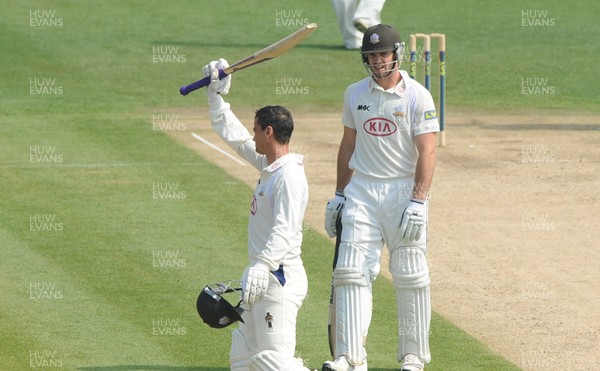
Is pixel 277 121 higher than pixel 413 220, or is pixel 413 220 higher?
pixel 277 121

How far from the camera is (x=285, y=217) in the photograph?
358 inches

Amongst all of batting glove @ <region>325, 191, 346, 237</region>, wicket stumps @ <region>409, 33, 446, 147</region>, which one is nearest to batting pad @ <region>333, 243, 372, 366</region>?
batting glove @ <region>325, 191, 346, 237</region>

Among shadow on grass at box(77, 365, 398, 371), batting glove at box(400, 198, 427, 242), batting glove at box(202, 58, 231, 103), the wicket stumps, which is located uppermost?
the wicket stumps

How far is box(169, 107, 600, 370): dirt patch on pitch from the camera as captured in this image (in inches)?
478

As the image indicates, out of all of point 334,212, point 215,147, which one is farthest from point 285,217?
point 215,147

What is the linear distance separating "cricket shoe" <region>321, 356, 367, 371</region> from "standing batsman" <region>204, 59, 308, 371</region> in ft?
2.54

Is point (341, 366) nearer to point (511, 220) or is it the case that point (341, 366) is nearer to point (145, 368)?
point (145, 368)

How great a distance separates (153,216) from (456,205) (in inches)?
156

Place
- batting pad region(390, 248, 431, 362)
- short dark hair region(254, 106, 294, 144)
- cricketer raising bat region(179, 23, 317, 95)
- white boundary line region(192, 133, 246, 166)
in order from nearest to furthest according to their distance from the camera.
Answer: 1. short dark hair region(254, 106, 294, 144)
2. cricketer raising bat region(179, 23, 317, 95)
3. batting pad region(390, 248, 431, 362)
4. white boundary line region(192, 133, 246, 166)

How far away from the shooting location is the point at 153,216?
1655 cm

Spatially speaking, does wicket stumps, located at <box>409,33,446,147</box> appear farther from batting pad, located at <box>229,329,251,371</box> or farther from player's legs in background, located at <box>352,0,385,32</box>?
batting pad, located at <box>229,329,251,371</box>

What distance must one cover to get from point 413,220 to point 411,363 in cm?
118

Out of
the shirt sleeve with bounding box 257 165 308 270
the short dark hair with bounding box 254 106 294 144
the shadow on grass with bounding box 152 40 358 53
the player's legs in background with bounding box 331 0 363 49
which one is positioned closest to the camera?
the shirt sleeve with bounding box 257 165 308 270

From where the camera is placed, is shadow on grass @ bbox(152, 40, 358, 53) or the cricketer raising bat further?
shadow on grass @ bbox(152, 40, 358, 53)
